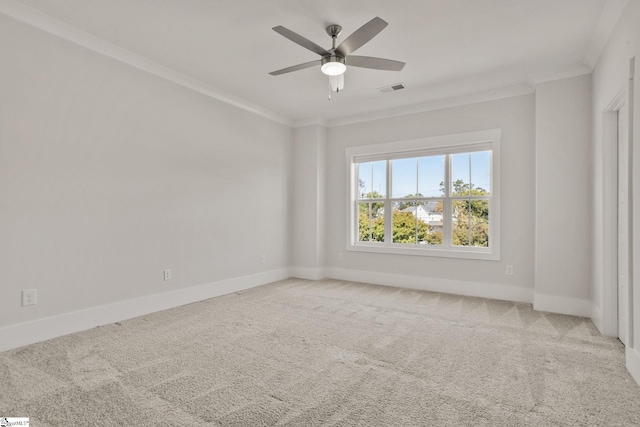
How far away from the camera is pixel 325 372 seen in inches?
86.0

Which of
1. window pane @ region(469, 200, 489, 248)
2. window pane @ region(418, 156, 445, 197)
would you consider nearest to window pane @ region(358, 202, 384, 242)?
window pane @ region(418, 156, 445, 197)

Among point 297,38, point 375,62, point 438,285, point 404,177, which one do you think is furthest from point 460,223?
point 297,38

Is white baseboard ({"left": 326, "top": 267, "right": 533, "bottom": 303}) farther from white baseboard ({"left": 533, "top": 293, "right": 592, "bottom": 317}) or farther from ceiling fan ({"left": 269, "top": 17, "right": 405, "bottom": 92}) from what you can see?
ceiling fan ({"left": 269, "top": 17, "right": 405, "bottom": 92})

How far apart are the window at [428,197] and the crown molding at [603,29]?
47.0 inches

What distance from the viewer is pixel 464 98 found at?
4395 mm

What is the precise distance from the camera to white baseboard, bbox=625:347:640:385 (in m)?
2.05

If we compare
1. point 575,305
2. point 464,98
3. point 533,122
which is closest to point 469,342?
point 575,305

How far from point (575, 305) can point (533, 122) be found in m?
2.13

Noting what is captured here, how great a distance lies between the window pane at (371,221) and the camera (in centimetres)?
523

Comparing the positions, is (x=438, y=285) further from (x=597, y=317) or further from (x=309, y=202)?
(x=309, y=202)

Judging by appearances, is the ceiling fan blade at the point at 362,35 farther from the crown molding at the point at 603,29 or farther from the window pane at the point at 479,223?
the window pane at the point at 479,223

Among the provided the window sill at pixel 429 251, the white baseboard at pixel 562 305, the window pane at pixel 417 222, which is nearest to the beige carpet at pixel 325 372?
the white baseboard at pixel 562 305

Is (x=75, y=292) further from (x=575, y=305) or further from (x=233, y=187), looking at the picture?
(x=575, y=305)

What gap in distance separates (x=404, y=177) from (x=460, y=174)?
0.80 metres
